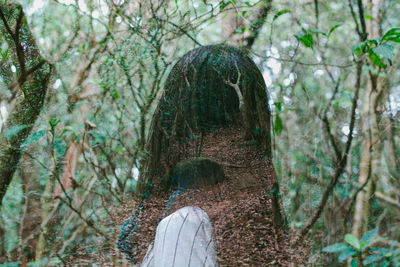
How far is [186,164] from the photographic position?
119 cm

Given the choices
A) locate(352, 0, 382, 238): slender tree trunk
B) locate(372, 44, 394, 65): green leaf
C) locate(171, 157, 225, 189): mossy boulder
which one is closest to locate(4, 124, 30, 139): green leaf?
locate(171, 157, 225, 189): mossy boulder

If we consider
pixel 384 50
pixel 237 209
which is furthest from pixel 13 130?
pixel 384 50

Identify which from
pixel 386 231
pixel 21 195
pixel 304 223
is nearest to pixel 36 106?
pixel 21 195

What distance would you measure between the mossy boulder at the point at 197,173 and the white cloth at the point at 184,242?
11 cm

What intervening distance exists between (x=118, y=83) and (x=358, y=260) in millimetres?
1877

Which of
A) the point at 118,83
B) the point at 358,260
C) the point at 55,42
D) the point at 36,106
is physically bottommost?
the point at 358,260

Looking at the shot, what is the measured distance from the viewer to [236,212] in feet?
3.50

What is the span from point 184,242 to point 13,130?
1260 millimetres

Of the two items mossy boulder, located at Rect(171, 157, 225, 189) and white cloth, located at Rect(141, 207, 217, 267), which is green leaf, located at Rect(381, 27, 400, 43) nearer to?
mossy boulder, located at Rect(171, 157, 225, 189)

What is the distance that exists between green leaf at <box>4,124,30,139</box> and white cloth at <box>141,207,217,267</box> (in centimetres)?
110

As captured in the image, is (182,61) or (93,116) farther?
(93,116)

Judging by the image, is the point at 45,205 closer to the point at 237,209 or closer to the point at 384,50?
the point at 237,209

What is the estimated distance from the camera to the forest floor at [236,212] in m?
1.01

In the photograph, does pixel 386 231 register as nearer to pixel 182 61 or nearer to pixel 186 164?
pixel 186 164
